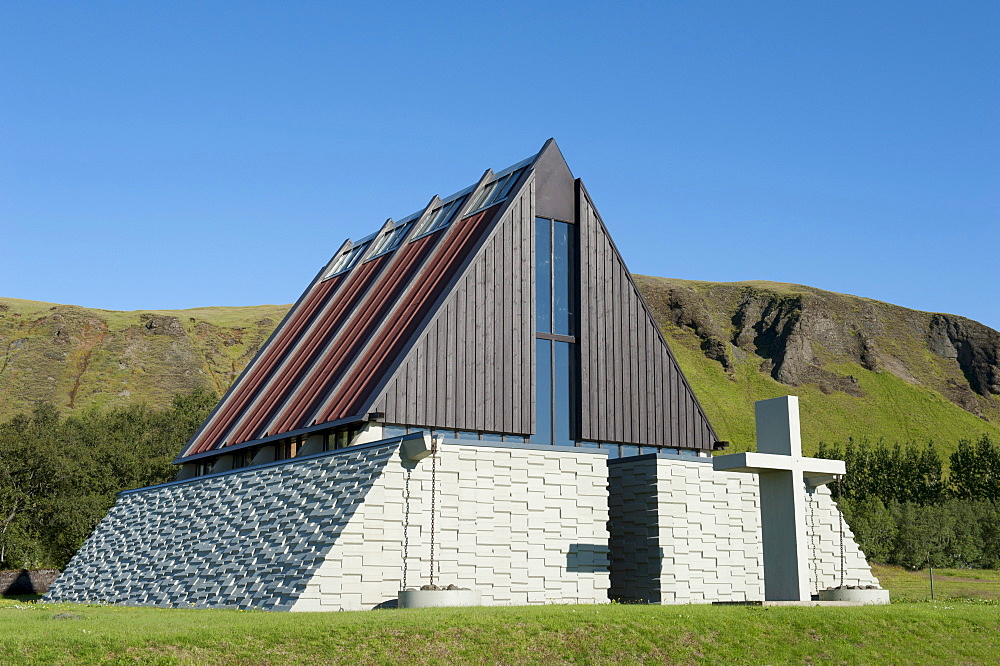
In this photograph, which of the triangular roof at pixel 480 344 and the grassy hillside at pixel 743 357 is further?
the grassy hillside at pixel 743 357

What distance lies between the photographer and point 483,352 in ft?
87.0

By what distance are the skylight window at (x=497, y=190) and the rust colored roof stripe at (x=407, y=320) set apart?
561mm

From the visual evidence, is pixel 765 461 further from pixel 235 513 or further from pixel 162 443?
pixel 162 443

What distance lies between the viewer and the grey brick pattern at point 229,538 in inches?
853

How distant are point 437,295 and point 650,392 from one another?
280 inches

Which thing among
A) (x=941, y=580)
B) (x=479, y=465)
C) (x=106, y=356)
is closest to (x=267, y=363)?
(x=479, y=465)

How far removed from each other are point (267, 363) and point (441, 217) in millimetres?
8948

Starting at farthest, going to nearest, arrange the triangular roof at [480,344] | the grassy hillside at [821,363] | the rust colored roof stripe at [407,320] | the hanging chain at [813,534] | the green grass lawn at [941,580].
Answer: the grassy hillside at [821,363] → the green grass lawn at [941,580] → the hanging chain at [813,534] → the rust colored roof stripe at [407,320] → the triangular roof at [480,344]

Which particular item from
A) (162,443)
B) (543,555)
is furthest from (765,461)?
(162,443)

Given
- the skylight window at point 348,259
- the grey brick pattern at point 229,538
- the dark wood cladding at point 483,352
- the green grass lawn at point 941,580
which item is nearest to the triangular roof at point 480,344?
the dark wood cladding at point 483,352

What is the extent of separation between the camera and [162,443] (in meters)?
67.4

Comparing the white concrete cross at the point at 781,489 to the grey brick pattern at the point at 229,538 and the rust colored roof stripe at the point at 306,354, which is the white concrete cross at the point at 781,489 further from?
the rust colored roof stripe at the point at 306,354

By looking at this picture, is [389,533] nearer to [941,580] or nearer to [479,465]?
[479,465]

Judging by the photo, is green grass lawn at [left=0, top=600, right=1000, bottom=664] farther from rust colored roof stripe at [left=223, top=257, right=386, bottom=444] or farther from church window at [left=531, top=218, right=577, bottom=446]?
rust colored roof stripe at [left=223, top=257, right=386, bottom=444]
